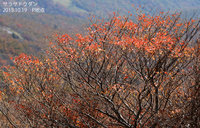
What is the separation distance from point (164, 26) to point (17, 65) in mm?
10356

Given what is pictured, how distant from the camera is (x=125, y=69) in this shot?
1333 cm

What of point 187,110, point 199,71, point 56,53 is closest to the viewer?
point 199,71

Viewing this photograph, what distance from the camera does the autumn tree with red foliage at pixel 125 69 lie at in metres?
9.33

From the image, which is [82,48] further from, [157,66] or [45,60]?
[157,66]

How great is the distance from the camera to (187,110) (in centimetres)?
870

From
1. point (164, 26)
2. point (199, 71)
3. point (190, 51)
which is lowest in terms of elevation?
point (199, 71)

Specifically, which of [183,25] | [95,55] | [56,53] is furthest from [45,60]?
[183,25]

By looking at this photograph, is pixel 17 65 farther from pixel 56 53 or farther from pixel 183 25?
pixel 183 25

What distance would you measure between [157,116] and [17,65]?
9.99 m

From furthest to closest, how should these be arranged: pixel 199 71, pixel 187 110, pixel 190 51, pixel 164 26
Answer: pixel 164 26 → pixel 190 51 → pixel 187 110 → pixel 199 71

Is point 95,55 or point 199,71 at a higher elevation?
point 95,55

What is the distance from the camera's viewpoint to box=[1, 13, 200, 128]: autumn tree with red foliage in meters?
9.33

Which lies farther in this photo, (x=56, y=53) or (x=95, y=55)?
(x=56, y=53)

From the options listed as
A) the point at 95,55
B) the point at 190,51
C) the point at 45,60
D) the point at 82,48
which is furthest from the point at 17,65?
the point at 190,51
